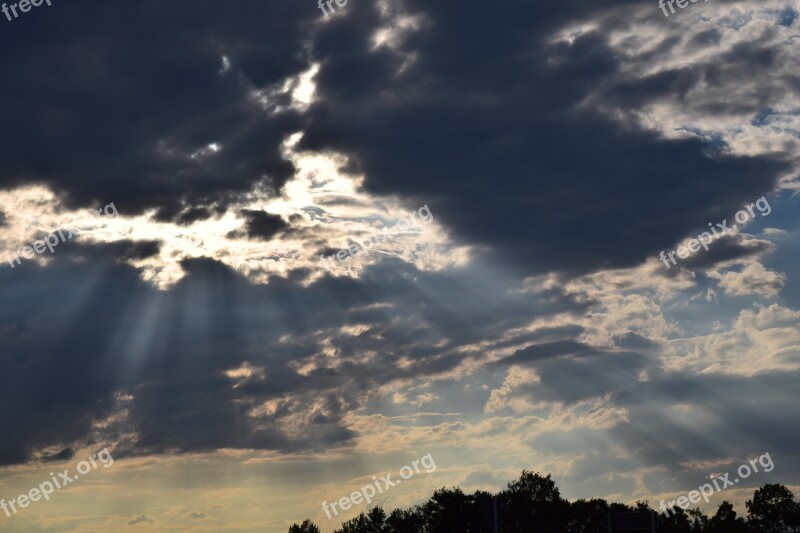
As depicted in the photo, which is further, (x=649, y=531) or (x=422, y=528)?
(x=422, y=528)

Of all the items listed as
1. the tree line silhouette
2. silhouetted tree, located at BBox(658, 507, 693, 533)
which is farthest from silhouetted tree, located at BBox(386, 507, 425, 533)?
silhouetted tree, located at BBox(658, 507, 693, 533)

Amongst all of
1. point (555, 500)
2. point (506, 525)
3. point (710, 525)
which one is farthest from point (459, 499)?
point (710, 525)

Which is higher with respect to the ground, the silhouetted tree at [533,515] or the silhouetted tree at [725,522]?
the silhouetted tree at [533,515]

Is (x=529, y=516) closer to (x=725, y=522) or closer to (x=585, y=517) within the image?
(x=585, y=517)

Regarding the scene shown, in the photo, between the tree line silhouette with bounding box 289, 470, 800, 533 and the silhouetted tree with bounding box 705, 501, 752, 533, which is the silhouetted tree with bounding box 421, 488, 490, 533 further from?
the silhouetted tree with bounding box 705, 501, 752, 533

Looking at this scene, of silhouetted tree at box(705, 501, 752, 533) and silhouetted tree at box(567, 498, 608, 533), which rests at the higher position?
silhouetted tree at box(567, 498, 608, 533)

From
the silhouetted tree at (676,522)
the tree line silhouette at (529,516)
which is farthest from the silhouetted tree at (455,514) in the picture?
the silhouetted tree at (676,522)

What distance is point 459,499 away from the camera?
16238cm

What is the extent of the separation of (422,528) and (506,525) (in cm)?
1888

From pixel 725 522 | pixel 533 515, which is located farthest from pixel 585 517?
pixel 725 522

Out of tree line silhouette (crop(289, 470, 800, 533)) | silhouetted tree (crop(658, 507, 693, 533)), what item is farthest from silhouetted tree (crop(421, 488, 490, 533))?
silhouetted tree (crop(658, 507, 693, 533))

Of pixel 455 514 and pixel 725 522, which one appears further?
pixel 725 522

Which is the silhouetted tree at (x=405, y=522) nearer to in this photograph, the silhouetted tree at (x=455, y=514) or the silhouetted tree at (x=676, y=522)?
the silhouetted tree at (x=455, y=514)

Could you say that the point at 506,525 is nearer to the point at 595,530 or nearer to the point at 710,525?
the point at 595,530
